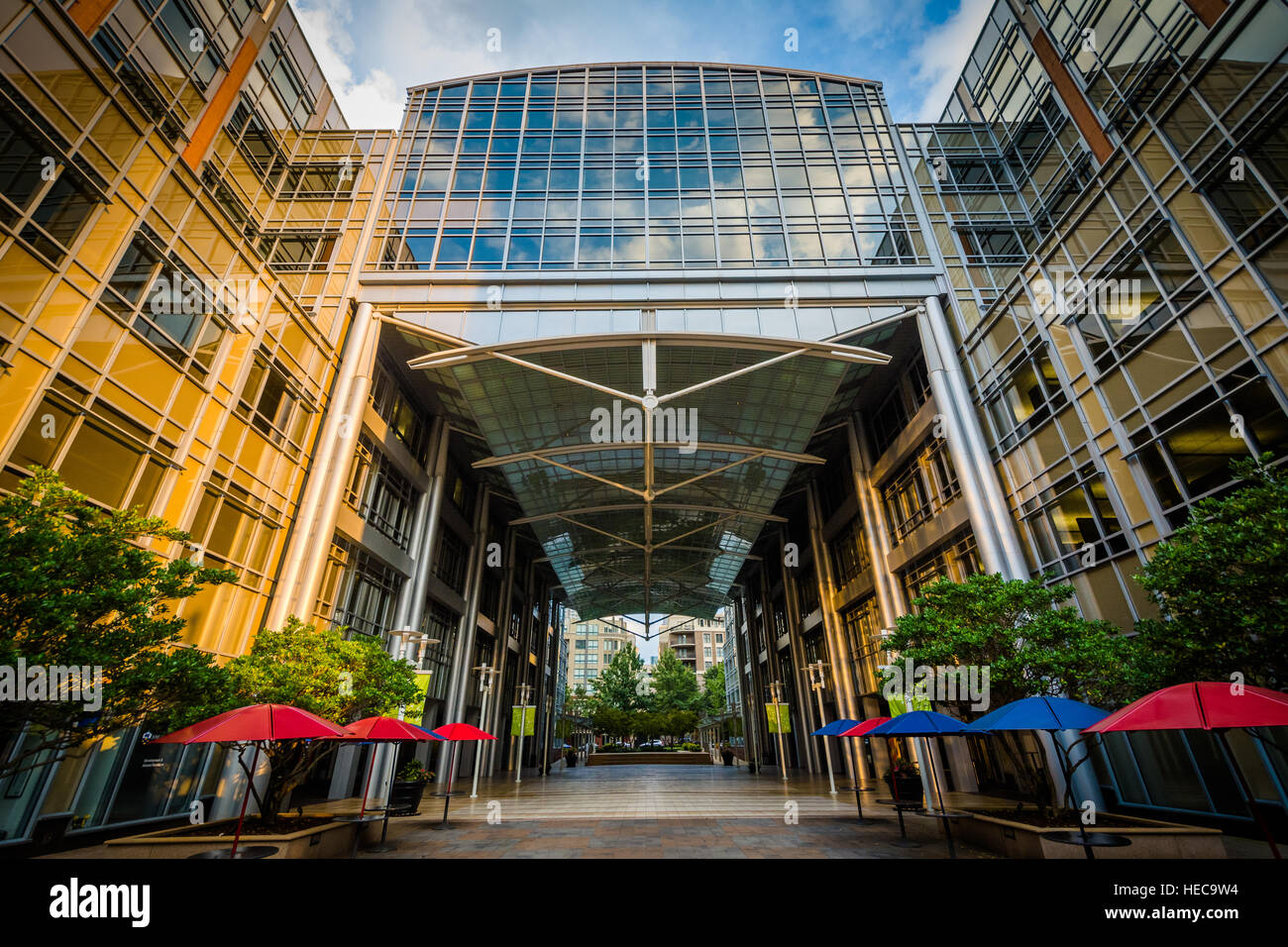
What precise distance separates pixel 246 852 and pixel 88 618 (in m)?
4.00

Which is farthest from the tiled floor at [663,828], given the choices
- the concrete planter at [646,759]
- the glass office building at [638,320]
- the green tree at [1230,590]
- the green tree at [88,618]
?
the concrete planter at [646,759]

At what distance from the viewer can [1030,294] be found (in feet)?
59.8

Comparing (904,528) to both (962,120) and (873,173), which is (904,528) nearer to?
(873,173)

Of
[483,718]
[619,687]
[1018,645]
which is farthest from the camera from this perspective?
[619,687]

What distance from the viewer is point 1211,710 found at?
710 cm

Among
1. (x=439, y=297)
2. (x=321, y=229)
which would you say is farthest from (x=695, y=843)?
(x=321, y=229)

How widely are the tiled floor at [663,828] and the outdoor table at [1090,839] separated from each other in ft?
5.98

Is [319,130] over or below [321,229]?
over

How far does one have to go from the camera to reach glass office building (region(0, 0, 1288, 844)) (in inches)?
473

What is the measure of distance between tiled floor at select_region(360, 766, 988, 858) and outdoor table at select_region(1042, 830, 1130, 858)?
182cm

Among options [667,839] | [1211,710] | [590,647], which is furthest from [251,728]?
[590,647]

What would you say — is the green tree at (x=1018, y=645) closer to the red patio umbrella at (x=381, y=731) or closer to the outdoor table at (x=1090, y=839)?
the outdoor table at (x=1090, y=839)

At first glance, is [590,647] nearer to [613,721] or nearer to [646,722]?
[646,722]
